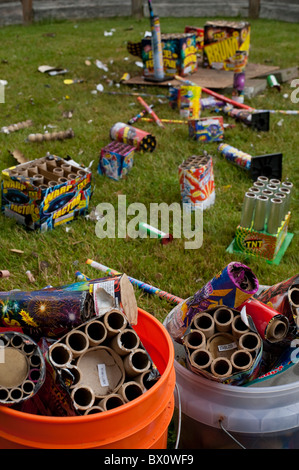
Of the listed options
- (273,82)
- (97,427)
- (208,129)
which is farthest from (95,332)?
(273,82)

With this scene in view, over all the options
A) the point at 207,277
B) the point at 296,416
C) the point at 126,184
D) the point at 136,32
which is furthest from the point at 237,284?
the point at 136,32

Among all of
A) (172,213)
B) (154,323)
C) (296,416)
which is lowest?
(172,213)

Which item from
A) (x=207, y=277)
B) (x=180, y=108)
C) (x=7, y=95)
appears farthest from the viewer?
(x=7, y=95)

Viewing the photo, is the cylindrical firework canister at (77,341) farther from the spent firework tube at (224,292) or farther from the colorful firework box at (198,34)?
the colorful firework box at (198,34)

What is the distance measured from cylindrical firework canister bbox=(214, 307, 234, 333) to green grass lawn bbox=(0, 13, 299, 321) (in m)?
0.92

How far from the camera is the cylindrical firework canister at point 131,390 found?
1.46 m

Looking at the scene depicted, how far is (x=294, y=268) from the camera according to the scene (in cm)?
301

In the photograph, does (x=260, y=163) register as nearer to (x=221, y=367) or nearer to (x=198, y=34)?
(x=221, y=367)

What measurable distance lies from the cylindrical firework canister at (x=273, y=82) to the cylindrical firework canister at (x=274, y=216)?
382 centimetres

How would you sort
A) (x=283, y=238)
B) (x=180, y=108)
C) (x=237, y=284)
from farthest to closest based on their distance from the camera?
(x=180, y=108) < (x=283, y=238) < (x=237, y=284)

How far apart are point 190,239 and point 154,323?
1.66 meters

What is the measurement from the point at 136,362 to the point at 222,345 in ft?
1.01

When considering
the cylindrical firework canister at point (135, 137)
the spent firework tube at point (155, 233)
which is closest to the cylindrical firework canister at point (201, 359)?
the spent firework tube at point (155, 233)

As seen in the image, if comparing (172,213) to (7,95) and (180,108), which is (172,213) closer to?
(180,108)
